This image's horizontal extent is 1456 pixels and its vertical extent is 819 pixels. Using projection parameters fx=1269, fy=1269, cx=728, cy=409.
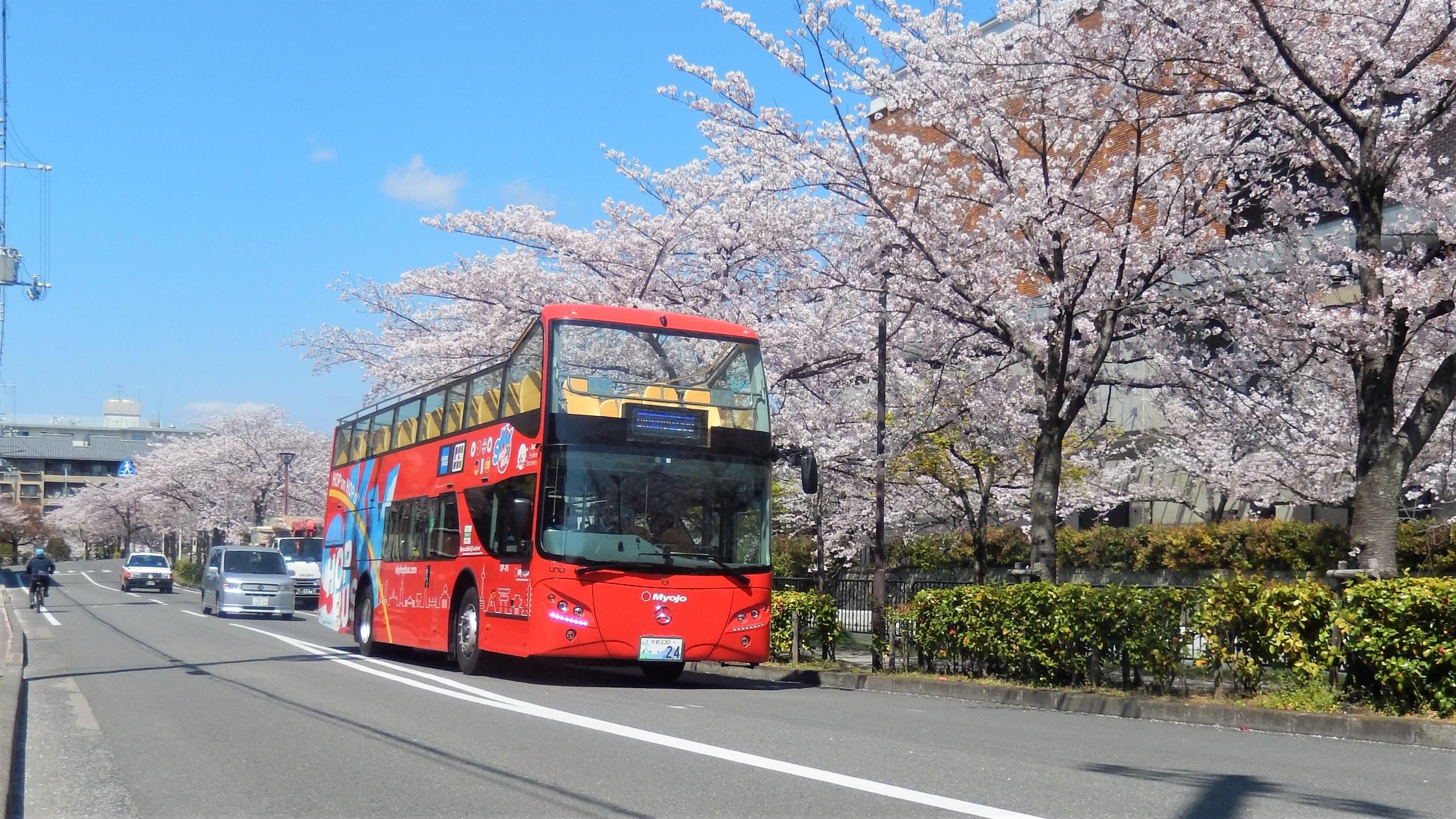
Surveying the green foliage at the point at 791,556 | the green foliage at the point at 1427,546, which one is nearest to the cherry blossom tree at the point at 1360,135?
the green foliage at the point at 1427,546

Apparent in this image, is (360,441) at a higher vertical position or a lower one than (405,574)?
higher

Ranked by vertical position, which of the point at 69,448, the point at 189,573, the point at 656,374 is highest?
the point at 69,448

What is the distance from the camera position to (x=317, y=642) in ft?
74.1

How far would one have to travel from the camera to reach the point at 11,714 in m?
9.59

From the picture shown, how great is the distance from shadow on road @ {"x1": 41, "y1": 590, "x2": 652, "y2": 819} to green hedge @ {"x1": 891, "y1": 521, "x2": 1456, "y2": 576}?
1484 cm

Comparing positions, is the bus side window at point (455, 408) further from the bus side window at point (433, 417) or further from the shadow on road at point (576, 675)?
the shadow on road at point (576, 675)

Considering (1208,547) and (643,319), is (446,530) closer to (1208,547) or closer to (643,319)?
(643,319)

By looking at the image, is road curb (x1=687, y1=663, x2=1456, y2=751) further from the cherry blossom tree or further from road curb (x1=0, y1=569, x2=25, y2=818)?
road curb (x1=0, y1=569, x2=25, y2=818)

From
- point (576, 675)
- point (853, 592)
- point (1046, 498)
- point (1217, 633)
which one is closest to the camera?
point (1217, 633)

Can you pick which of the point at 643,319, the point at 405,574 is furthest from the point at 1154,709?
the point at 405,574

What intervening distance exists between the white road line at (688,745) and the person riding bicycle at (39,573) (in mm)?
21936

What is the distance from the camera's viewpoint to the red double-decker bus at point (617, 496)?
13.7 meters

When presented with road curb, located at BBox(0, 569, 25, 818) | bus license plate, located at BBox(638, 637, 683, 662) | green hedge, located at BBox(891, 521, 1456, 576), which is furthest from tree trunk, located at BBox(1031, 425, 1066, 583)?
road curb, located at BBox(0, 569, 25, 818)

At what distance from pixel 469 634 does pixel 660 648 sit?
2.93 m
